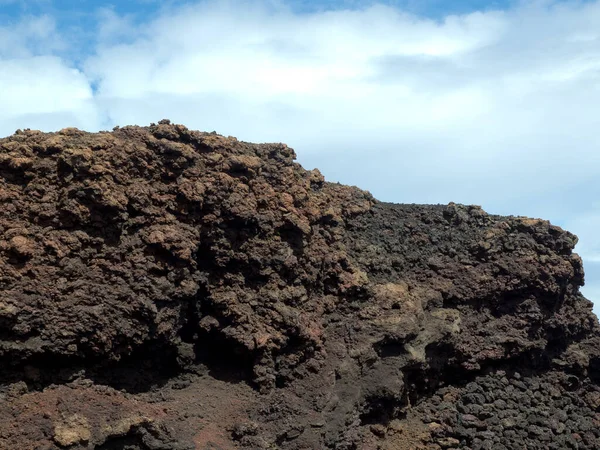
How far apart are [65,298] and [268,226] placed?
3686 mm

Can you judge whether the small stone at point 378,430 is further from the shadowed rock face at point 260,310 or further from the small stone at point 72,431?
the small stone at point 72,431

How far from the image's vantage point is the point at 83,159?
9875 millimetres

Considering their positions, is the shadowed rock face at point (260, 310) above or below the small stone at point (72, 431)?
above

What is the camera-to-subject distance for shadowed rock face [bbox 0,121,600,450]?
30.8 ft

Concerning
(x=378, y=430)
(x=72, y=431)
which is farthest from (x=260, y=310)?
(x=72, y=431)

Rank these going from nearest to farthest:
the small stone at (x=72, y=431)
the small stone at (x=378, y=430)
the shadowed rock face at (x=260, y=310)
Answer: the small stone at (x=72, y=431), the shadowed rock face at (x=260, y=310), the small stone at (x=378, y=430)

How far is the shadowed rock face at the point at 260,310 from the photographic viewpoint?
9.38 meters

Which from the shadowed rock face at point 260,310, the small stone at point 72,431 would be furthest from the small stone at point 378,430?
the small stone at point 72,431

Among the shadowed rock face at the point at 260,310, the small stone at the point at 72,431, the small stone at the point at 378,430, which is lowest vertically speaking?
the small stone at the point at 72,431

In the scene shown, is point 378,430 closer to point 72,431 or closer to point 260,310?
point 260,310

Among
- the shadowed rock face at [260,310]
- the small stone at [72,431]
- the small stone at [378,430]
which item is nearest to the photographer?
the small stone at [72,431]

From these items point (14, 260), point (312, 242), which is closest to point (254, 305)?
point (312, 242)

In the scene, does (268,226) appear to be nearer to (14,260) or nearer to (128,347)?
(128,347)

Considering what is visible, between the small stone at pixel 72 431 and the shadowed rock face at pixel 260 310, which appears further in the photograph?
the shadowed rock face at pixel 260 310
